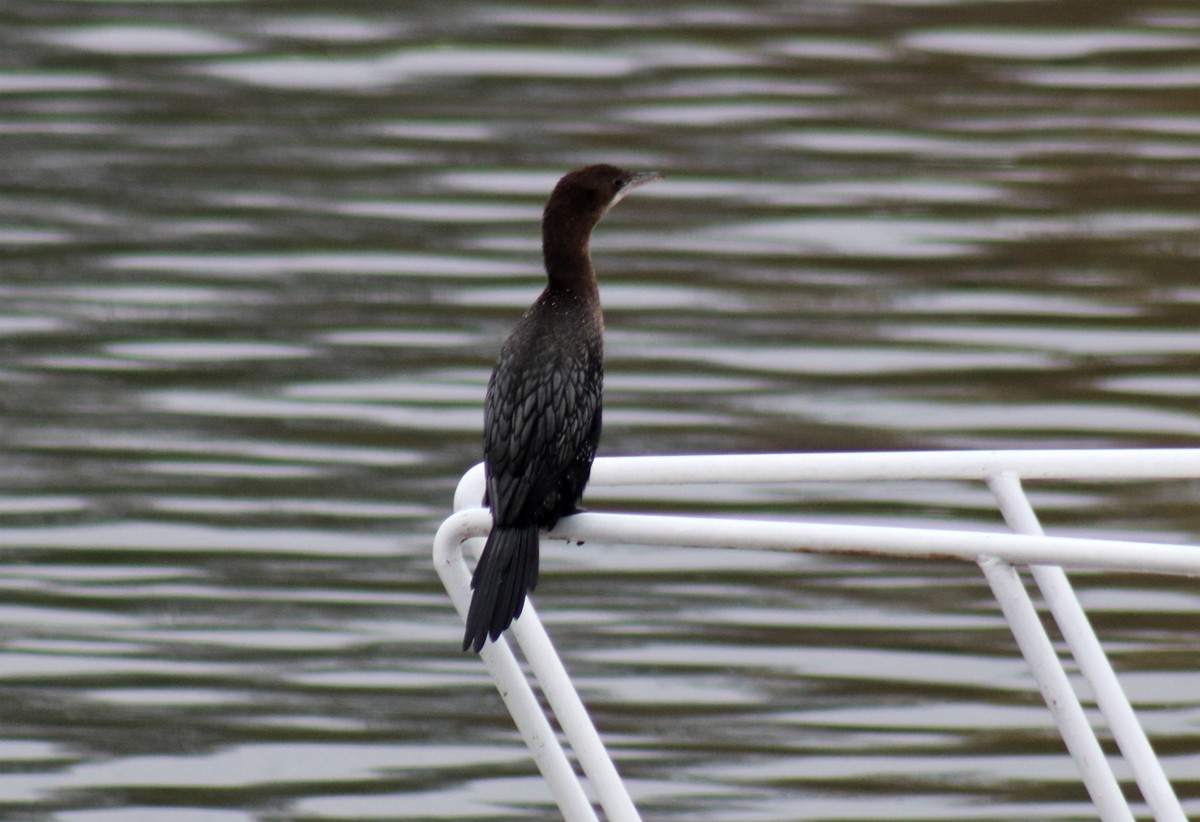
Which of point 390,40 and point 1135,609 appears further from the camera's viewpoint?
point 390,40

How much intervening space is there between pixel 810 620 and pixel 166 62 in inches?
75.8

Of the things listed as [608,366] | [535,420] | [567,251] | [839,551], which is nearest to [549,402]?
[535,420]

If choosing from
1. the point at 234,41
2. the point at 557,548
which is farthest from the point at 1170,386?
the point at 234,41

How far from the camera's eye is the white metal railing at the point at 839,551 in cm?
122

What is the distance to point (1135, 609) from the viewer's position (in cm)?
338

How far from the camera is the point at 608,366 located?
149 inches

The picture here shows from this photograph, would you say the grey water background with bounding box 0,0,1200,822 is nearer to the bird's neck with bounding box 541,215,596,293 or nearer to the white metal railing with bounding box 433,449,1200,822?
the bird's neck with bounding box 541,215,596,293

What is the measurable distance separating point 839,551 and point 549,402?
0.80 m

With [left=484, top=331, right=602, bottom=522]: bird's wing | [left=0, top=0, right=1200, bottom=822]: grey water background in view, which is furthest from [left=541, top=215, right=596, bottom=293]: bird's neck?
[left=0, top=0, right=1200, bottom=822]: grey water background

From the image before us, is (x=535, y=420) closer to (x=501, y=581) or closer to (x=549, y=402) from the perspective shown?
(x=549, y=402)

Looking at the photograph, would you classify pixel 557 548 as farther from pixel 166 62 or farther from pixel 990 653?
pixel 166 62

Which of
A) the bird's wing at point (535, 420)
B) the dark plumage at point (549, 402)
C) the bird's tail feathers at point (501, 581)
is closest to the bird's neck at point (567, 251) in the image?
the dark plumage at point (549, 402)

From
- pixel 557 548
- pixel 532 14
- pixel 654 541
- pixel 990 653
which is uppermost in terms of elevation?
pixel 532 14

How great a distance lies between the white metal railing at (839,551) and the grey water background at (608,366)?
1.80 meters
